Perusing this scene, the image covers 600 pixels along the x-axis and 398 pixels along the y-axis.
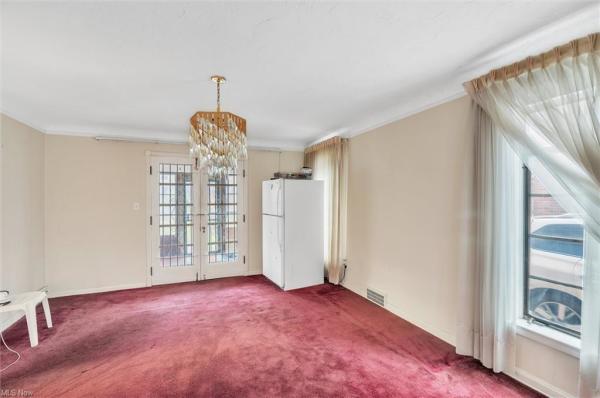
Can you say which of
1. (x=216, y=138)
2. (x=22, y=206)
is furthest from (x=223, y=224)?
(x=216, y=138)

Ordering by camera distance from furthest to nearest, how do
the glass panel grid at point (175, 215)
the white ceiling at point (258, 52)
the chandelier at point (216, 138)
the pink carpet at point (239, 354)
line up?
the glass panel grid at point (175, 215) < the chandelier at point (216, 138) < the pink carpet at point (239, 354) < the white ceiling at point (258, 52)

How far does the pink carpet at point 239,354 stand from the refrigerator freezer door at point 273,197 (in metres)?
1.41

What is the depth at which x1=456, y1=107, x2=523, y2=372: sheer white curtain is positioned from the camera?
7.01 feet

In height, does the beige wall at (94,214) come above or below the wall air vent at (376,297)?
above

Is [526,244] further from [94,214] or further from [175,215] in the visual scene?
[94,214]

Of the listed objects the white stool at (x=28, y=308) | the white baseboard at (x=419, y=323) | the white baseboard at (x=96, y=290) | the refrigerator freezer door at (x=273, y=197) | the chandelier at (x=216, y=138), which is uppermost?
the chandelier at (x=216, y=138)

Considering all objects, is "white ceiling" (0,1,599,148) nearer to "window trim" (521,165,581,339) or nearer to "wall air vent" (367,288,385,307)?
"window trim" (521,165,581,339)

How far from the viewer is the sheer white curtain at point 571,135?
1624 millimetres

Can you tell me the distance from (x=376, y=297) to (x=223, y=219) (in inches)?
113

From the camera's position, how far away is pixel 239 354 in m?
2.53

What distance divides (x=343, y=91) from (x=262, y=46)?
1.12 meters

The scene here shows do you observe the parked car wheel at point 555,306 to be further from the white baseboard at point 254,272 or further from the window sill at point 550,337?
the white baseboard at point 254,272

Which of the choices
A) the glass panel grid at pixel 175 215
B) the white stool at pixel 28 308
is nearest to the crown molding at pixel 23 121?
the glass panel grid at pixel 175 215

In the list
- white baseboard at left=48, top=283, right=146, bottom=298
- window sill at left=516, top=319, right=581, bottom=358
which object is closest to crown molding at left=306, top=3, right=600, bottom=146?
window sill at left=516, top=319, right=581, bottom=358
